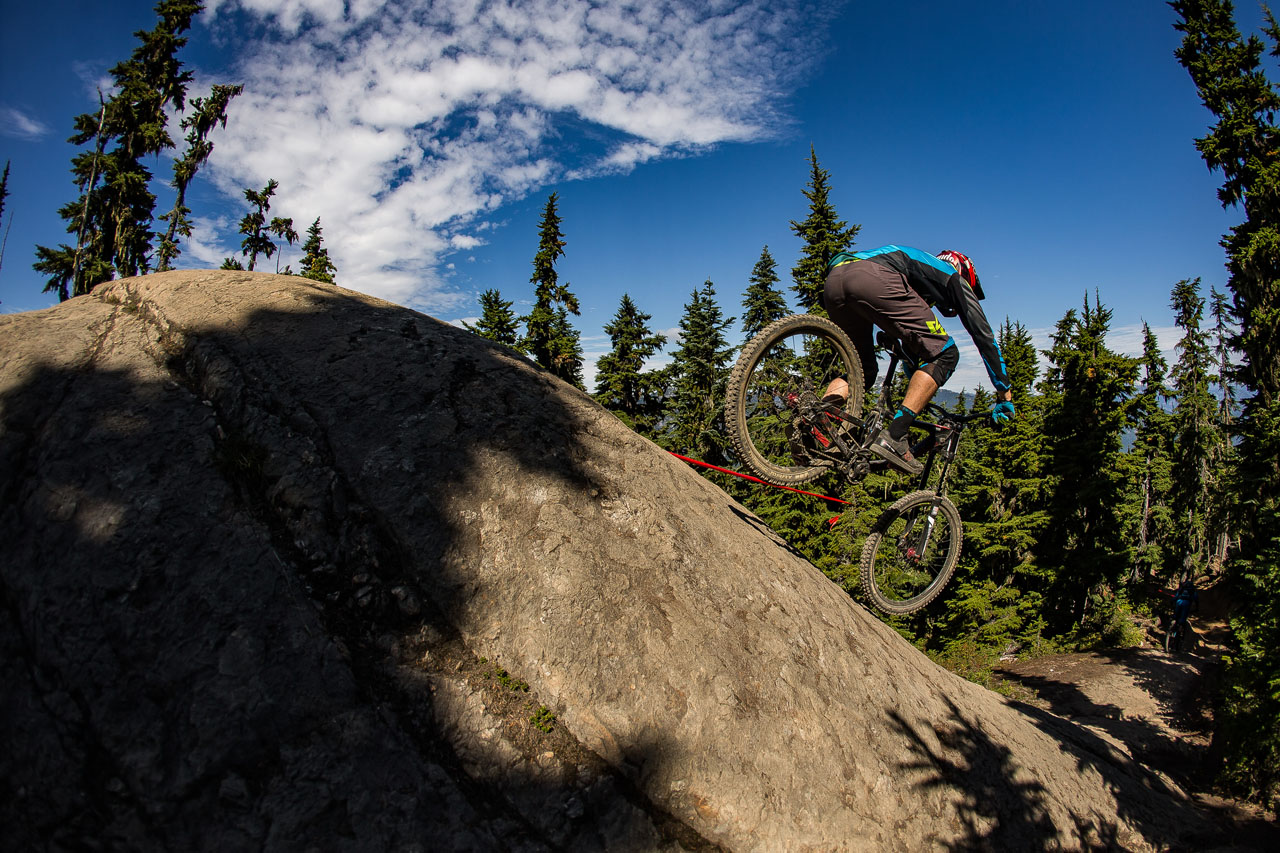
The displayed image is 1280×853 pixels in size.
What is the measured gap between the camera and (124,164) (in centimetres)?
Result: 2250

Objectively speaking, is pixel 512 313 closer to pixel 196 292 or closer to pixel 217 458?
pixel 196 292

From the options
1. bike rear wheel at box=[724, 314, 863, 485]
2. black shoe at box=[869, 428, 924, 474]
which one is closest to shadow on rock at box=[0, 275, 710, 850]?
bike rear wheel at box=[724, 314, 863, 485]

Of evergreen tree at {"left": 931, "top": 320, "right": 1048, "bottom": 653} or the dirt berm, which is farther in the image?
evergreen tree at {"left": 931, "top": 320, "right": 1048, "bottom": 653}

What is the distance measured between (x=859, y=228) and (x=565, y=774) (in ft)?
76.3

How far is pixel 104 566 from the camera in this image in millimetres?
2553

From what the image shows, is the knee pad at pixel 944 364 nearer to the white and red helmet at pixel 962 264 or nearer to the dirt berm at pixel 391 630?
the white and red helmet at pixel 962 264

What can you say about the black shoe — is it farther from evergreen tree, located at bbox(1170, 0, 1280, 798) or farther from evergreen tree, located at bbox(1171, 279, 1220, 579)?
evergreen tree, located at bbox(1171, 279, 1220, 579)

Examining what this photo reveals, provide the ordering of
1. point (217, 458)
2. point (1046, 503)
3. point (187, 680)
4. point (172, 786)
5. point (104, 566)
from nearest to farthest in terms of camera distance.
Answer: point (172, 786), point (187, 680), point (104, 566), point (217, 458), point (1046, 503)

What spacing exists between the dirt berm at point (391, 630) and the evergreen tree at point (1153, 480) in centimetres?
4167

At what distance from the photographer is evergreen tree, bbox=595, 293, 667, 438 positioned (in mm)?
28766

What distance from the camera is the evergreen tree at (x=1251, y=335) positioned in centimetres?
1191

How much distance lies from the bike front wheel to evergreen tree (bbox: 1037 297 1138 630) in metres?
24.0

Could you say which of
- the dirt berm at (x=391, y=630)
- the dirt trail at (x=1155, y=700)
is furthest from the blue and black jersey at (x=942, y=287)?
the dirt trail at (x=1155, y=700)

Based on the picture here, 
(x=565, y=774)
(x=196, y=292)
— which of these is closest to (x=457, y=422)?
(x=565, y=774)
